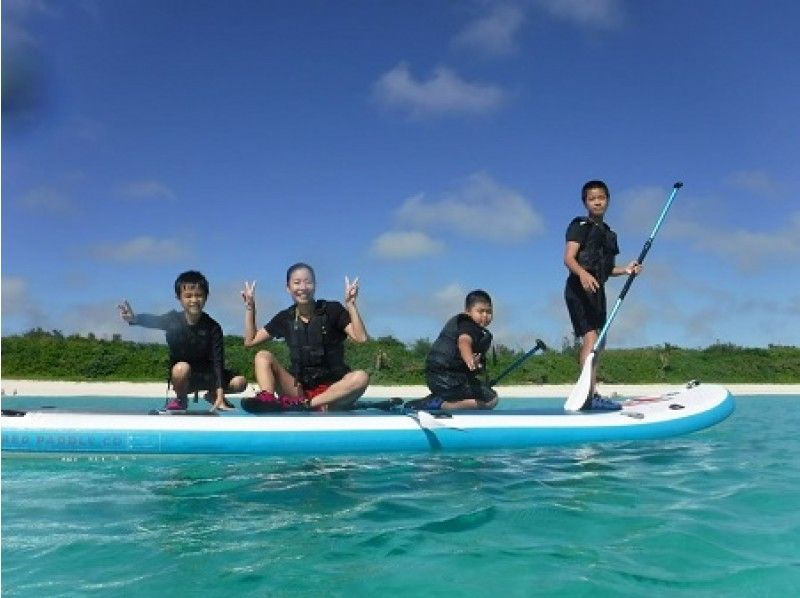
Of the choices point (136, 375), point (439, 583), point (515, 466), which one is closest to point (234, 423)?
point (515, 466)

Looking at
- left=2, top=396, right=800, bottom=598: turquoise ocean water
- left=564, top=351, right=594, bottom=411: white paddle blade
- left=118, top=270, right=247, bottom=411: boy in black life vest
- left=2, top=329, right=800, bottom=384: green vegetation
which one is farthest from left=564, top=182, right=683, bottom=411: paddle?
left=2, top=329, right=800, bottom=384: green vegetation

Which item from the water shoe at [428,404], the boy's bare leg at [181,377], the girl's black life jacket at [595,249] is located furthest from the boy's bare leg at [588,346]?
the boy's bare leg at [181,377]

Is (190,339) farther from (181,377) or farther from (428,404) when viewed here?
(428,404)

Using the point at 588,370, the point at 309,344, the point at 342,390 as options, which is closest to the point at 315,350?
the point at 309,344

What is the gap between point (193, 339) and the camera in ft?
22.5

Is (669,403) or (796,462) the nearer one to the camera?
(796,462)

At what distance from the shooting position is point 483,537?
3.64 meters

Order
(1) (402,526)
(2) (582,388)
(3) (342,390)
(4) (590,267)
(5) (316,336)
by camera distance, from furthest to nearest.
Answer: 1. (2) (582,388)
2. (4) (590,267)
3. (3) (342,390)
4. (5) (316,336)
5. (1) (402,526)

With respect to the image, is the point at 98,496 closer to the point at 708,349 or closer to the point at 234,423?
the point at 234,423

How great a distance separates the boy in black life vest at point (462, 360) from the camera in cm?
693

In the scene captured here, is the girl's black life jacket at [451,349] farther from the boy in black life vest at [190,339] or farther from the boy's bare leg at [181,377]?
the boy's bare leg at [181,377]

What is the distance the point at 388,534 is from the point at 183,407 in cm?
374

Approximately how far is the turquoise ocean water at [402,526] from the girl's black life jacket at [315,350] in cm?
101

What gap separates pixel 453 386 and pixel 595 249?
2.01 metres
